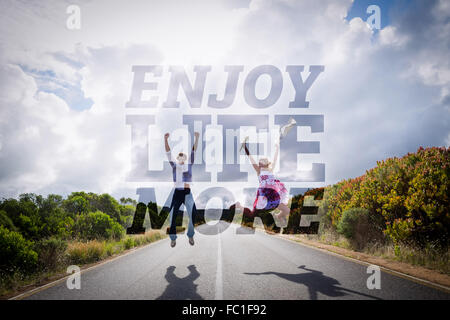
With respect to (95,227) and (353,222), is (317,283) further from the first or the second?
(95,227)

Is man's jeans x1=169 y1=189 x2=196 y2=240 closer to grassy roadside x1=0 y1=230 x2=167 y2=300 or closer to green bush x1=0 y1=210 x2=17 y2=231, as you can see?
grassy roadside x1=0 y1=230 x2=167 y2=300

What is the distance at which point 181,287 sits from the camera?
15.9 feet

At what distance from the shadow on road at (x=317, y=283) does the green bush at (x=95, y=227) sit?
13.4 metres

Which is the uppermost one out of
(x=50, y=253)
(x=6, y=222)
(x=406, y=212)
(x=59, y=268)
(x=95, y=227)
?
(x=406, y=212)

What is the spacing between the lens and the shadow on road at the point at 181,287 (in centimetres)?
427

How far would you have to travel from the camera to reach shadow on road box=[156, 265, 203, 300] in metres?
4.27

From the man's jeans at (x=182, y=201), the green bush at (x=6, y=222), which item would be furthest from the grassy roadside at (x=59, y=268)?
the man's jeans at (x=182, y=201)

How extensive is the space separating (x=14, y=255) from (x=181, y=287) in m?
5.65

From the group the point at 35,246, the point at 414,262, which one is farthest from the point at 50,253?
the point at 414,262

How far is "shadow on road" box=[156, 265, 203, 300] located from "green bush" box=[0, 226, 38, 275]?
14.7ft

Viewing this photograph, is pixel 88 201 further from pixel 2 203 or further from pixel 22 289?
pixel 22 289

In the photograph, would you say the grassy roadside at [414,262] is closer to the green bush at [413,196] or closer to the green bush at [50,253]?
the green bush at [413,196]
